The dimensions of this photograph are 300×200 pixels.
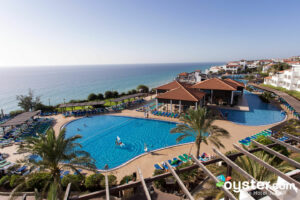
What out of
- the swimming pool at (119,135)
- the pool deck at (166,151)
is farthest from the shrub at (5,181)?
the swimming pool at (119,135)

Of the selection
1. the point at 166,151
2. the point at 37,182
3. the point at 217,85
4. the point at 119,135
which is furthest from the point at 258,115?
the point at 37,182

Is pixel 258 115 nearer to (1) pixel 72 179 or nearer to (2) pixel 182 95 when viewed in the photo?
(2) pixel 182 95

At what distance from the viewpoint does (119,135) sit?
20.0 meters

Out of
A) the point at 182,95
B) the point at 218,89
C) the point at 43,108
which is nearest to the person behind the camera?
the point at 182,95

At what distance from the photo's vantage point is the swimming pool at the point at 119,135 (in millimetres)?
15628

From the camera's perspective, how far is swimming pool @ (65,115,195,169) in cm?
1563

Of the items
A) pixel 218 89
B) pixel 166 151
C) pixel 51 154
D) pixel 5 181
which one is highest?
pixel 218 89

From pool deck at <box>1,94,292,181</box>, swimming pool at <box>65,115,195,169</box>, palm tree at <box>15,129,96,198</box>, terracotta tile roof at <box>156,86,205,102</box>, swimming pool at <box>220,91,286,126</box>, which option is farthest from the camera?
terracotta tile roof at <box>156,86,205,102</box>

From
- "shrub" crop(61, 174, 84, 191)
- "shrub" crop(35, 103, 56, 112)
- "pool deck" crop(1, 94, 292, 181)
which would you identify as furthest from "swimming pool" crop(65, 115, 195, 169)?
"shrub" crop(35, 103, 56, 112)

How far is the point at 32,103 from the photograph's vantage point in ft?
109

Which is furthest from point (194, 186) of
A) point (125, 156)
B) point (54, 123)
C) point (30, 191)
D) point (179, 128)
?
point (54, 123)

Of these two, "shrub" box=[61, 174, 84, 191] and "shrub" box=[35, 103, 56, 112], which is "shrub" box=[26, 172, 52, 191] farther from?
"shrub" box=[35, 103, 56, 112]

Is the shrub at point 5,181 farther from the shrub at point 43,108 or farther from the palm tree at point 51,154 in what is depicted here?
the shrub at point 43,108

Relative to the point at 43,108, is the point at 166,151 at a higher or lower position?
lower
